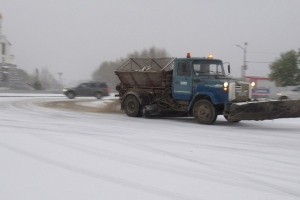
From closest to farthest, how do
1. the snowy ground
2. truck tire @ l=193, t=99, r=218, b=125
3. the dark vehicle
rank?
the snowy ground
truck tire @ l=193, t=99, r=218, b=125
the dark vehicle

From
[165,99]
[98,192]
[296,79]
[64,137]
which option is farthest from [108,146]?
[296,79]

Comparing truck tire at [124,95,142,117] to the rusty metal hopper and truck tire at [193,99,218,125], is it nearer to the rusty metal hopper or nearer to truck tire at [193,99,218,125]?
the rusty metal hopper

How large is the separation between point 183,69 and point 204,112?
174cm

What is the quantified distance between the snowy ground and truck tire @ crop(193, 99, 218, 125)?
1.37 metres

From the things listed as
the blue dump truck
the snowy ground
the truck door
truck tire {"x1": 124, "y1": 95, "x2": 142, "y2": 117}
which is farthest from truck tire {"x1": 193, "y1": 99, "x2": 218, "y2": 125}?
truck tire {"x1": 124, "y1": 95, "x2": 142, "y2": 117}

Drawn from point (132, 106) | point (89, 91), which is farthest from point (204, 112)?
point (89, 91)

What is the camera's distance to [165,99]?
40.9 ft

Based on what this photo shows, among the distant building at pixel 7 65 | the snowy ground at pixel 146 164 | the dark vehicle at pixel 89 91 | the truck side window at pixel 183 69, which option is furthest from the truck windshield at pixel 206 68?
the distant building at pixel 7 65

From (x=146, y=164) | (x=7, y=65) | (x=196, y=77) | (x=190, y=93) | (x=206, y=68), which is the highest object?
(x=7, y=65)

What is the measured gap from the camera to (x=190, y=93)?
1136 centimetres

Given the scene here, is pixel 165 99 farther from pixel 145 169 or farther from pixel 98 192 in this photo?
pixel 98 192

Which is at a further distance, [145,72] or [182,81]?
[145,72]

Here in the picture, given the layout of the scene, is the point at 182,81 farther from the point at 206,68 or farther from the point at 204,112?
the point at 204,112

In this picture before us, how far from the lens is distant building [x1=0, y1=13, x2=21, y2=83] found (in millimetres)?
62250
